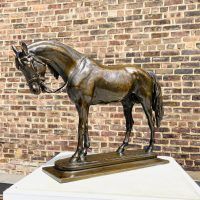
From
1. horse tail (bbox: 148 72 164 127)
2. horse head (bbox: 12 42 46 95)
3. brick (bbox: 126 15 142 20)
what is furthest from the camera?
brick (bbox: 126 15 142 20)

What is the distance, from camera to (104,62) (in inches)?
105

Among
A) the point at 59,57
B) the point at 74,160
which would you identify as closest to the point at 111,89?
the point at 59,57

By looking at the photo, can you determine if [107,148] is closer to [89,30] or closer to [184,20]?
[89,30]

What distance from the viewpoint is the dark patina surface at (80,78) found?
1436 millimetres

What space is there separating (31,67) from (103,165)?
66 centimetres

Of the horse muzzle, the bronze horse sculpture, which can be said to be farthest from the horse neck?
the horse muzzle

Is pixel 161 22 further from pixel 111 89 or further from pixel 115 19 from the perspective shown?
pixel 111 89

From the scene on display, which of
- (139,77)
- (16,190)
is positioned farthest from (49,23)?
(16,190)

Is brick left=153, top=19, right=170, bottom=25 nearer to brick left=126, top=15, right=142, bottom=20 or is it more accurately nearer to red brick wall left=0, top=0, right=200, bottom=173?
red brick wall left=0, top=0, right=200, bottom=173

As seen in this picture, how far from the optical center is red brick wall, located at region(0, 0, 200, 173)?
97.5 inches

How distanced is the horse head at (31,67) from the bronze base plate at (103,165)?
44 centimetres

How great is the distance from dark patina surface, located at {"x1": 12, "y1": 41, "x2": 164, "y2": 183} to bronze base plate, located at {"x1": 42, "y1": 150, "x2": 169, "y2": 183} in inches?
1.0

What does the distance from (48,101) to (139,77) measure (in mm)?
1361

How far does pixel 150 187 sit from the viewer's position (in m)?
1.33
